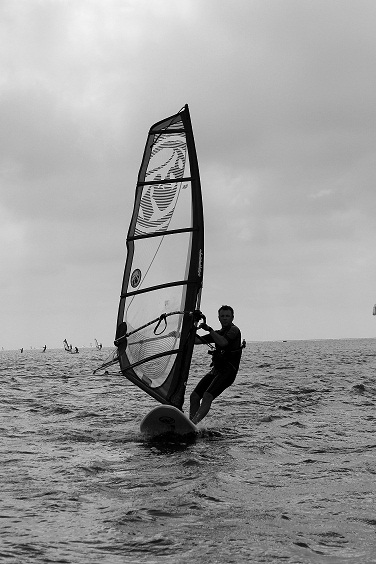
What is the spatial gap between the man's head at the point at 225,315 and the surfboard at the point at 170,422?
1461 millimetres

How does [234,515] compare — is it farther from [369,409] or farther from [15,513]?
[369,409]

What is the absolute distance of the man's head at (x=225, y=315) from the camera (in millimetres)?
9359

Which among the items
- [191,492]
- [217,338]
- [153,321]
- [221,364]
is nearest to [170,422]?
[221,364]

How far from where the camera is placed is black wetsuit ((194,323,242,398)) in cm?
934

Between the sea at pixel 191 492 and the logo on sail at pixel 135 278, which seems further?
the logo on sail at pixel 135 278

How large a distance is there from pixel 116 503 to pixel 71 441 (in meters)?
3.53

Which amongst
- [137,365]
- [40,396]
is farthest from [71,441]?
[40,396]

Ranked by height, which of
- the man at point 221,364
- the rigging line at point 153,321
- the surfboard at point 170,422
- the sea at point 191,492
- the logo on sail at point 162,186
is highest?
the logo on sail at point 162,186

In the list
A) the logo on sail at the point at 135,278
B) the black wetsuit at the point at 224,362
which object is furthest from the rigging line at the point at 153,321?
the logo on sail at the point at 135,278

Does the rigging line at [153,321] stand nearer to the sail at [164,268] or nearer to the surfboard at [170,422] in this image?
the sail at [164,268]

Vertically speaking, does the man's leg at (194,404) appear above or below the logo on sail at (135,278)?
below

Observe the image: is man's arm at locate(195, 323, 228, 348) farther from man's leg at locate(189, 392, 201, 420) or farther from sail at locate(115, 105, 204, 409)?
man's leg at locate(189, 392, 201, 420)

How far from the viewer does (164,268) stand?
9.98 m

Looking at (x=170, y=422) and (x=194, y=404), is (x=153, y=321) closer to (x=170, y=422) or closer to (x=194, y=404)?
(x=194, y=404)
